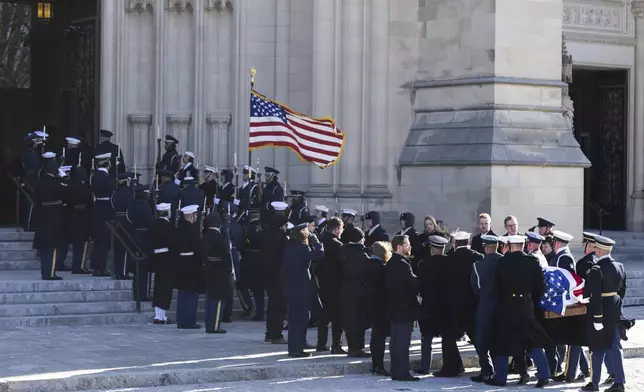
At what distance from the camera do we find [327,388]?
14922mm

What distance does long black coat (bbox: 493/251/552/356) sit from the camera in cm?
1526

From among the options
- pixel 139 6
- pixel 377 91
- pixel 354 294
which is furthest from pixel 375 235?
pixel 139 6

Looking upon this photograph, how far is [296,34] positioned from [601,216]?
830cm

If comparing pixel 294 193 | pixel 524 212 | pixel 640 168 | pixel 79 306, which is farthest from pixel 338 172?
pixel 640 168

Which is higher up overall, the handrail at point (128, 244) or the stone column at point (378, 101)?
the stone column at point (378, 101)

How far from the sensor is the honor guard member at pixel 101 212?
68.8 ft

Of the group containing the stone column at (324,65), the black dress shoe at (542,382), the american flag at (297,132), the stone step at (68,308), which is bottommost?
the black dress shoe at (542,382)

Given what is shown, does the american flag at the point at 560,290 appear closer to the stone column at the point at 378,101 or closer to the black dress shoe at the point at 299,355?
the black dress shoe at the point at 299,355

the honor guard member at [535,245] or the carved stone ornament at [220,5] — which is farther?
the carved stone ornament at [220,5]

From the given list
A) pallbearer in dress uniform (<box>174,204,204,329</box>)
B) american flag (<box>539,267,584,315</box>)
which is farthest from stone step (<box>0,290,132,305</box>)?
american flag (<box>539,267,584,315</box>)

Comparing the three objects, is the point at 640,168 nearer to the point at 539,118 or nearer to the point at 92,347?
the point at 539,118

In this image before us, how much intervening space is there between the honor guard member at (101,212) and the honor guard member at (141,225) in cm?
71

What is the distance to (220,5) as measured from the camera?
24.5 metres

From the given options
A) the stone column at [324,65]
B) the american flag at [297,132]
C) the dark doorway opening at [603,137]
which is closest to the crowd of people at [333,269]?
the american flag at [297,132]
